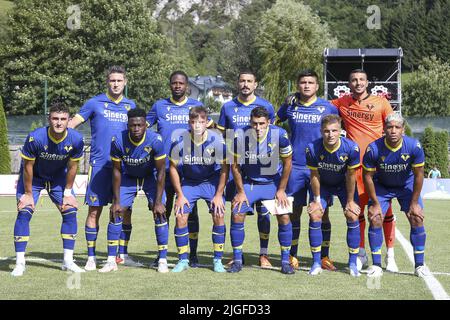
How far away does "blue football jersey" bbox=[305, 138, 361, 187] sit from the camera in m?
→ 8.37

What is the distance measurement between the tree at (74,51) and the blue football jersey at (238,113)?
46972mm

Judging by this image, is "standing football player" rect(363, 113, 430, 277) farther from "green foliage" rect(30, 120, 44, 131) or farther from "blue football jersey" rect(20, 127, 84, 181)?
"green foliage" rect(30, 120, 44, 131)

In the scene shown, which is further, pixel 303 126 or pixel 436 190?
pixel 436 190

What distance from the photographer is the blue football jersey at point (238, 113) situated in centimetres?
924

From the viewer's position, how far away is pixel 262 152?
28.5 feet

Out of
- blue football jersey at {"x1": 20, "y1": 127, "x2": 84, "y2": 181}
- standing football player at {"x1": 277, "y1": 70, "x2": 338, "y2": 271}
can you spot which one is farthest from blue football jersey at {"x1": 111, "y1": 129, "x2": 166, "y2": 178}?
standing football player at {"x1": 277, "y1": 70, "x2": 338, "y2": 271}

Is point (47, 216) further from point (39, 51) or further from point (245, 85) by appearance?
point (39, 51)

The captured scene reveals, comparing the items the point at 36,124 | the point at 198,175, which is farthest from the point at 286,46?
the point at 198,175

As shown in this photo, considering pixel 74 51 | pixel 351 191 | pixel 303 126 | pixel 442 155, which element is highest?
pixel 74 51

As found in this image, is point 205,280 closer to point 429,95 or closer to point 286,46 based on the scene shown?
point 286,46

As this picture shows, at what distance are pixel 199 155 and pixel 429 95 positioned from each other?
2797 inches

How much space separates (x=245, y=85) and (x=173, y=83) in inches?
38.5

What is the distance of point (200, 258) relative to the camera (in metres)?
9.98
